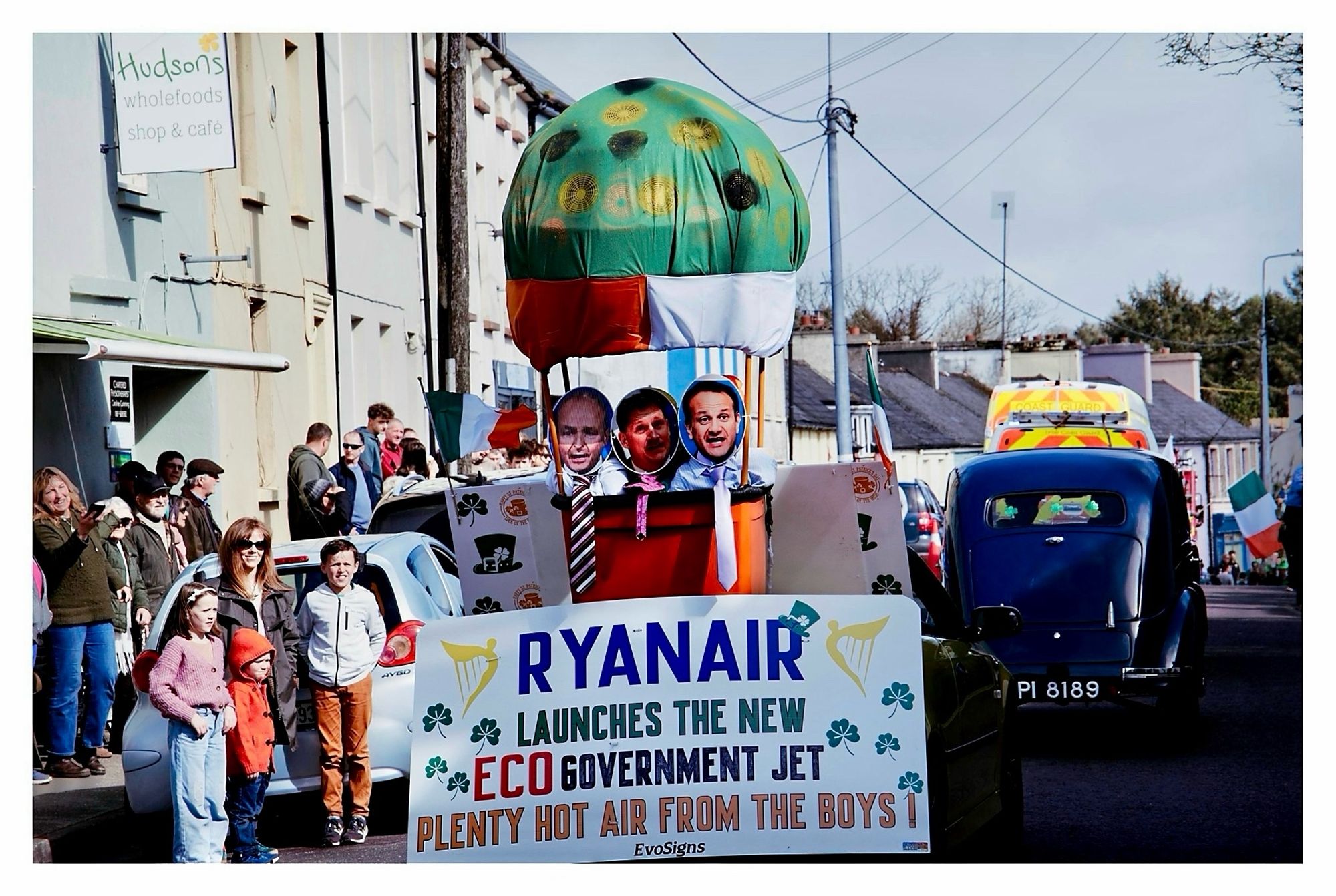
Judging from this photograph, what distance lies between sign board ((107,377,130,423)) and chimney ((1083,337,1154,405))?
5011 cm

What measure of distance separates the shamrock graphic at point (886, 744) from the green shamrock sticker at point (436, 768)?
1.67 metres

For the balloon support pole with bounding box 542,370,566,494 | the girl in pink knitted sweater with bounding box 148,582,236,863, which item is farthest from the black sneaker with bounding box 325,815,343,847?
the balloon support pole with bounding box 542,370,566,494

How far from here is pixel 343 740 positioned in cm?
876

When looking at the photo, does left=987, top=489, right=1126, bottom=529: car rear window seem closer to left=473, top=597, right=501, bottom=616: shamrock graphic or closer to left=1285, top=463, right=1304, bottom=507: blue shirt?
left=473, top=597, right=501, bottom=616: shamrock graphic

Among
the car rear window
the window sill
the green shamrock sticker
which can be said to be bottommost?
the green shamrock sticker

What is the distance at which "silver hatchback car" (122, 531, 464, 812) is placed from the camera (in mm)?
8797

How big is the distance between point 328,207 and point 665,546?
44.3 feet

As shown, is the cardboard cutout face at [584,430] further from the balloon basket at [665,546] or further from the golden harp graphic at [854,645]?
the golden harp graphic at [854,645]

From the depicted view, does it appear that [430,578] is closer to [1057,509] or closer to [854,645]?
[854,645]

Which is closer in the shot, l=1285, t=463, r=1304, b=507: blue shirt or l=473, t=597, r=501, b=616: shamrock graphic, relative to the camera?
l=473, t=597, r=501, b=616: shamrock graphic

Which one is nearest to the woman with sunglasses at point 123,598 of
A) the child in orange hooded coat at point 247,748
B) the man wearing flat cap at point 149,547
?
the man wearing flat cap at point 149,547

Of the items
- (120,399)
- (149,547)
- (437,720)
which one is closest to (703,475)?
(437,720)

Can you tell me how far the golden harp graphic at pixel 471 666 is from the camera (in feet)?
23.3

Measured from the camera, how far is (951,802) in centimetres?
732
